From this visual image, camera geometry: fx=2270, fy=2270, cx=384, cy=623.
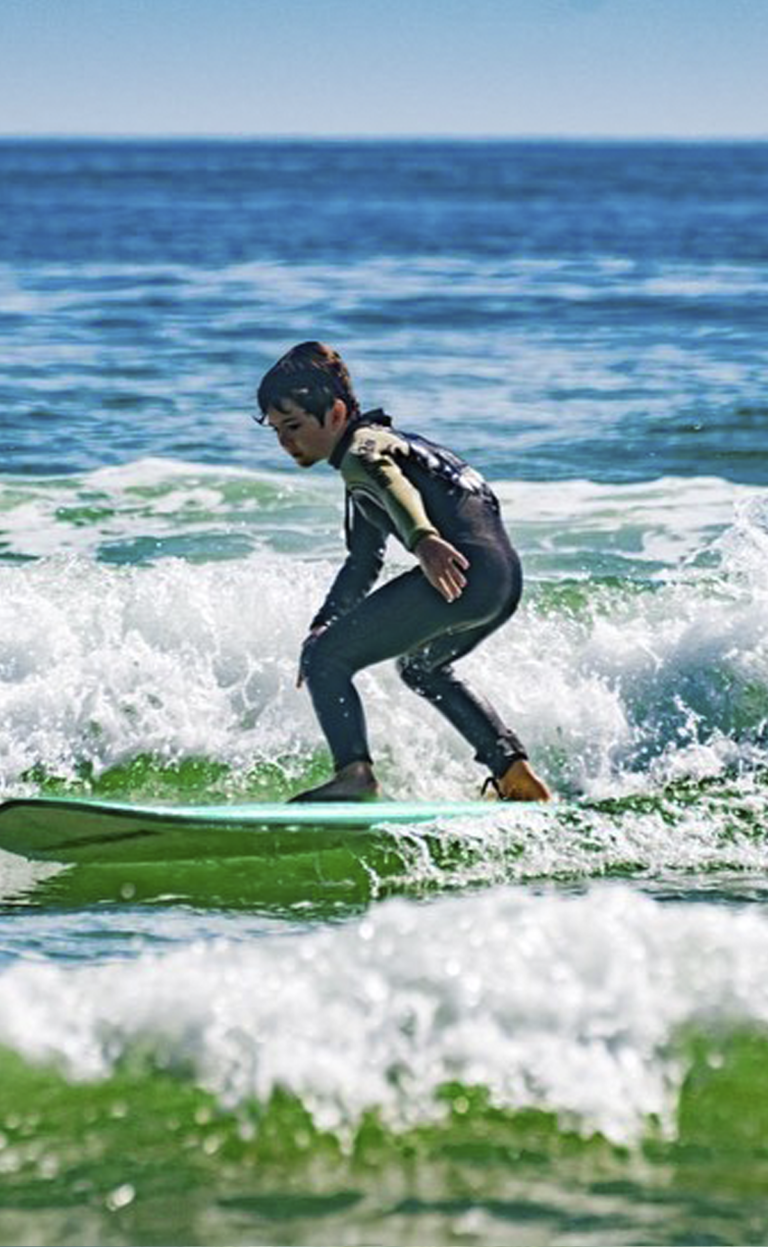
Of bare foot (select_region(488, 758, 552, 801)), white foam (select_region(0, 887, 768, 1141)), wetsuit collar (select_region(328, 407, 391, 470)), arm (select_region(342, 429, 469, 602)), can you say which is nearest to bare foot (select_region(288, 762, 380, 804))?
bare foot (select_region(488, 758, 552, 801))

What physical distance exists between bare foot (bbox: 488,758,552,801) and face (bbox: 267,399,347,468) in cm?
136

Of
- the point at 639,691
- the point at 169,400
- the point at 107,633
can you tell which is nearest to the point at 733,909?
the point at 639,691

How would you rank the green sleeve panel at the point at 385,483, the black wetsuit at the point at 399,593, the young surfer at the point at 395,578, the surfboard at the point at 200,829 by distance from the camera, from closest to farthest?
the green sleeve panel at the point at 385,483
the young surfer at the point at 395,578
the black wetsuit at the point at 399,593
the surfboard at the point at 200,829

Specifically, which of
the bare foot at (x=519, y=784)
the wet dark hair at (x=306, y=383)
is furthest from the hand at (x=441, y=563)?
the bare foot at (x=519, y=784)

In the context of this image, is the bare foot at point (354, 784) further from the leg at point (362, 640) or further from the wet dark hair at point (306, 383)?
the wet dark hair at point (306, 383)

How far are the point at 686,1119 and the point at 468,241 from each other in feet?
148

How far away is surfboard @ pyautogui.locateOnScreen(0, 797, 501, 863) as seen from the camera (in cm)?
759

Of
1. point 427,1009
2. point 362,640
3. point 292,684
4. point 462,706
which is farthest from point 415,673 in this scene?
point 292,684

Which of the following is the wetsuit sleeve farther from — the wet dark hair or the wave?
the wave

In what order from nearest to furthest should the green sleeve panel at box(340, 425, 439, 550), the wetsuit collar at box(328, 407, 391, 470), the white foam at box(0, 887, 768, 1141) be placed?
the white foam at box(0, 887, 768, 1141), the green sleeve panel at box(340, 425, 439, 550), the wetsuit collar at box(328, 407, 391, 470)

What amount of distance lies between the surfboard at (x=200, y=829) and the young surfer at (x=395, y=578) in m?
0.11

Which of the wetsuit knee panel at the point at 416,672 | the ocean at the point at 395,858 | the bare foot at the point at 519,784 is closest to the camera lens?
the ocean at the point at 395,858

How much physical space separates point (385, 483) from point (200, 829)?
4.78 feet

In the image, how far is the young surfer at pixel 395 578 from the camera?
7109 millimetres
